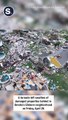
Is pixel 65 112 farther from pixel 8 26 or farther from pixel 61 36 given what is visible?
pixel 8 26

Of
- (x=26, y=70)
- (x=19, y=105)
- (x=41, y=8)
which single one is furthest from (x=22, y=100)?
(x=41, y=8)

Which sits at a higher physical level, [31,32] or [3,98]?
[31,32]

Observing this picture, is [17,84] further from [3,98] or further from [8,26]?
[8,26]

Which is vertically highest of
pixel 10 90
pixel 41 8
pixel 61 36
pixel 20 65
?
pixel 41 8

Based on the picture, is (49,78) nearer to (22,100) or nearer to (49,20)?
(22,100)

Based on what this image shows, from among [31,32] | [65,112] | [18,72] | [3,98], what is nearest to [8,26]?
[31,32]

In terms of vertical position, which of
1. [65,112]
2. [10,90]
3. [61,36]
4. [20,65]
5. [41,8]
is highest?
[41,8]

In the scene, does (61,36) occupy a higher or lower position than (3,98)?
higher
